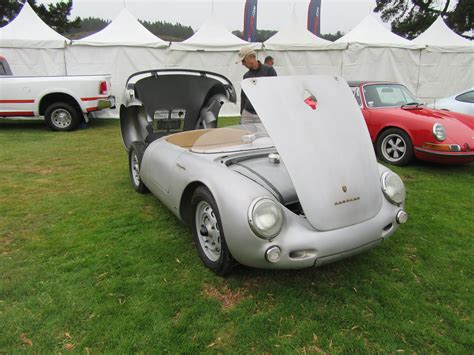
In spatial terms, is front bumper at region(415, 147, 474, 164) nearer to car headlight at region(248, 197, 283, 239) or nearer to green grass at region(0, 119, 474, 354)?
green grass at region(0, 119, 474, 354)

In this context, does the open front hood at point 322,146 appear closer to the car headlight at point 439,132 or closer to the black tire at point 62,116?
the car headlight at point 439,132

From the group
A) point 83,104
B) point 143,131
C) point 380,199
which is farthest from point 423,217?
point 83,104

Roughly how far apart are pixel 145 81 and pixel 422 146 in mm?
4125

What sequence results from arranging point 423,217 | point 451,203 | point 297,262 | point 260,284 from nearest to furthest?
point 297,262 < point 260,284 < point 423,217 < point 451,203

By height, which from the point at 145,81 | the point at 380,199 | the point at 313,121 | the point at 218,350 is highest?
the point at 145,81

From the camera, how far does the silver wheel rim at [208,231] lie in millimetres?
2654

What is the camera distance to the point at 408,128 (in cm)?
562

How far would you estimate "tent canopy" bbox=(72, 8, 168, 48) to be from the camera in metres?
11.5

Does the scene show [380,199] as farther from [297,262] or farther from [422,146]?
[422,146]

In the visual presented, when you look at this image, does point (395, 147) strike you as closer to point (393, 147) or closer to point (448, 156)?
point (393, 147)

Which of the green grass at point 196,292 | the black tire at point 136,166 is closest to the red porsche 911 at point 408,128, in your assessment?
the green grass at point 196,292

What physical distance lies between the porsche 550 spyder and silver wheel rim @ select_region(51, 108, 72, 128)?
705 centimetres

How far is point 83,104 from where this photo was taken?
29.6 feet

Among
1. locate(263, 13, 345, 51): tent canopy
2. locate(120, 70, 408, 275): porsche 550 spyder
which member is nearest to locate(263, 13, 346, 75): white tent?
locate(263, 13, 345, 51): tent canopy
